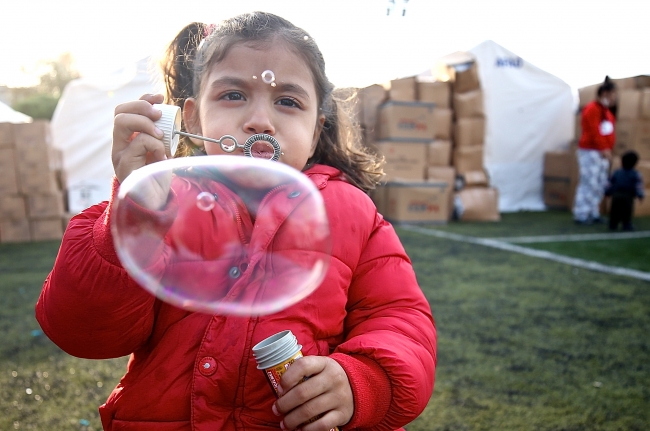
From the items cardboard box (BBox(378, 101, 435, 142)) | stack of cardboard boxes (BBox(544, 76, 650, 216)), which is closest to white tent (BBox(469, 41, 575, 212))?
stack of cardboard boxes (BBox(544, 76, 650, 216))

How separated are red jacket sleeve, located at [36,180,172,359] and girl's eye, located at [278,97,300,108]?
27 centimetres

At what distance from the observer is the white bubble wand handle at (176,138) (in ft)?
2.22

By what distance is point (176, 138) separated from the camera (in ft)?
2.32

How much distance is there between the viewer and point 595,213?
214 inches

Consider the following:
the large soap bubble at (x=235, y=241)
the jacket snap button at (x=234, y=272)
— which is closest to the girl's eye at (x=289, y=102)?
the large soap bubble at (x=235, y=241)

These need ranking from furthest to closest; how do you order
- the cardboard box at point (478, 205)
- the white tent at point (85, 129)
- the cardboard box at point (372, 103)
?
1. the white tent at point (85, 129)
2. the cardboard box at point (372, 103)
3. the cardboard box at point (478, 205)

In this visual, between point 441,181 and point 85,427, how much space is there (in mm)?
4971

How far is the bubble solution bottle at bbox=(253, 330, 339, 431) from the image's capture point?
70cm

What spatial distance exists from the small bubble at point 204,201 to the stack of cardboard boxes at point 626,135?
6.41 metres

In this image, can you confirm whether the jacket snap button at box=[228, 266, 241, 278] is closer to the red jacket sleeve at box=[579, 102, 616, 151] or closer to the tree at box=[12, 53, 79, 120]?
the red jacket sleeve at box=[579, 102, 616, 151]

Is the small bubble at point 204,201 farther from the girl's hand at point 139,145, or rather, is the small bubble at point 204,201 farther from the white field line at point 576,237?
the white field line at point 576,237

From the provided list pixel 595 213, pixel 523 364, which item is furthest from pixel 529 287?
pixel 595 213

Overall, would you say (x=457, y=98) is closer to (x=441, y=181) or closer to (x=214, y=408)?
(x=441, y=181)

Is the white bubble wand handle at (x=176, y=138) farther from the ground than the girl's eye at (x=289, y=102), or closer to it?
closer to it
